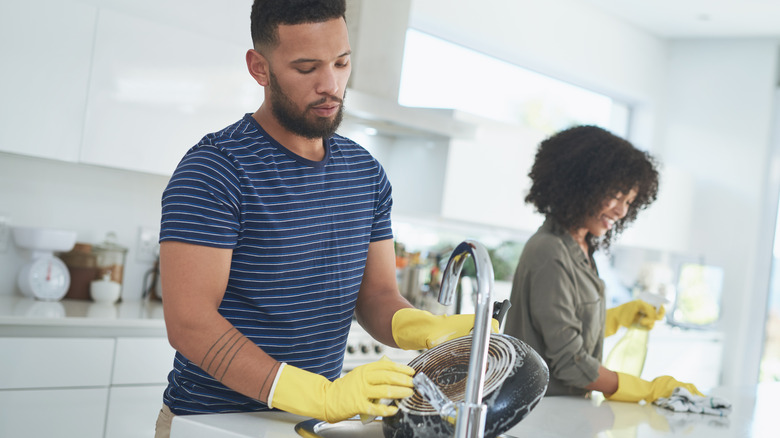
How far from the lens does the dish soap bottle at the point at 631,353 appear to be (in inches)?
75.9

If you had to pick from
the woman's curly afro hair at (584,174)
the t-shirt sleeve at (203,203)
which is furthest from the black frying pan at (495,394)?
the woman's curly afro hair at (584,174)

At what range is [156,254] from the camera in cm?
304

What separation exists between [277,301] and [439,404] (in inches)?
15.7

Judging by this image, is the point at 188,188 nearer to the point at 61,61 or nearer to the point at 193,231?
the point at 193,231

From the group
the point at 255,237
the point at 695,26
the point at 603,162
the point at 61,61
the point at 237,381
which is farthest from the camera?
the point at 695,26

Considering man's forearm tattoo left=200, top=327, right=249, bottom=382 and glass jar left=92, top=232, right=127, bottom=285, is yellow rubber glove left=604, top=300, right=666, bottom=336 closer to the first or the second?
man's forearm tattoo left=200, top=327, right=249, bottom=382

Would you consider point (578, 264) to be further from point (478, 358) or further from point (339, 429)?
point (478, 358)

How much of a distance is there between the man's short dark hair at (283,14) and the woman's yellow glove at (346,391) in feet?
1.86

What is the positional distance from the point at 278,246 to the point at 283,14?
1.27 feet

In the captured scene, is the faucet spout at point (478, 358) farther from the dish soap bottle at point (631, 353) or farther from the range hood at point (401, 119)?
the range hood at point (401, 119)

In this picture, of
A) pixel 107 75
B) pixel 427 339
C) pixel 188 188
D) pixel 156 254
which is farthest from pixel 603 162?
pixel 156 254

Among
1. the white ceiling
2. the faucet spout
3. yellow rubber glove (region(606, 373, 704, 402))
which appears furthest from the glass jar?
A: the white ceiling

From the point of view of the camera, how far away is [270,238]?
1.25 meters

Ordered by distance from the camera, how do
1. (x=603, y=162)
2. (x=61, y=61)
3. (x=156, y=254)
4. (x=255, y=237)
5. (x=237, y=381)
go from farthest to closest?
(x=156, y=254), (x=61, y=61), (x=603, y=162), (x=255, y=237), (x=237, y=381)
